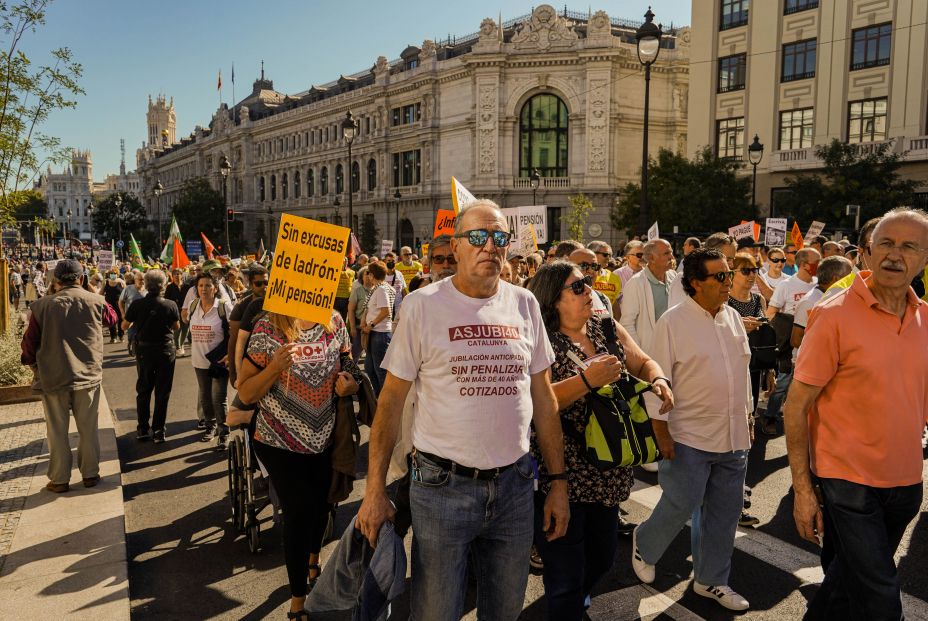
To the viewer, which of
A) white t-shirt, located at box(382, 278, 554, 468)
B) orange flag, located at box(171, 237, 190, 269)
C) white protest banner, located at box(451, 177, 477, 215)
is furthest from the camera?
orange flag, located at box(171, 237, 190, 269)

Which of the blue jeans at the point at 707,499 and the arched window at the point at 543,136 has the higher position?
the arched window at the point at 543,136

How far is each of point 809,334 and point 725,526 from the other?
1.58 meters

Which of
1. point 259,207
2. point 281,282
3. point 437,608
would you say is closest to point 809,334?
point 437,608

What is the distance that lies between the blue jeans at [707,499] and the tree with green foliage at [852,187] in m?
24.9

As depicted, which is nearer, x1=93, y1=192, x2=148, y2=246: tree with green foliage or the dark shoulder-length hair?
the dark shoulder-length hair

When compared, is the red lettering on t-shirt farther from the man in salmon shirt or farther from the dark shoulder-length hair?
the man in salmon shirt

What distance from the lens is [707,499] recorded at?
→ 437 cm

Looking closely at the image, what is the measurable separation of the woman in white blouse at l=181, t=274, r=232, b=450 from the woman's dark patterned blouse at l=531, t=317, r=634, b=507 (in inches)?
210

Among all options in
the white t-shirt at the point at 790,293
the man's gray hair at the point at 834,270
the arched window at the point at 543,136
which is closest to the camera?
the man's gray hair at the point at 834,270

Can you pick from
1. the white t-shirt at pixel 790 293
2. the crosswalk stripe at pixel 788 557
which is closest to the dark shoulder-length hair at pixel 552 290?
the crosswalk stripe at pixel 788 557

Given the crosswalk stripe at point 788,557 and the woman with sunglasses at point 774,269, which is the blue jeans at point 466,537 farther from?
the woman with sunglasses at point 774,269

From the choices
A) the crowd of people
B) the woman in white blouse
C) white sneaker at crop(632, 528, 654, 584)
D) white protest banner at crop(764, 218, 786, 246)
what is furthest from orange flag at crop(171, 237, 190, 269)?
white sneaker at crop(632, 528, 654, 584)

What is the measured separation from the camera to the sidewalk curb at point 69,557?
14.3 feet

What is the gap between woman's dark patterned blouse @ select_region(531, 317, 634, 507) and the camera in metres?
3.56
